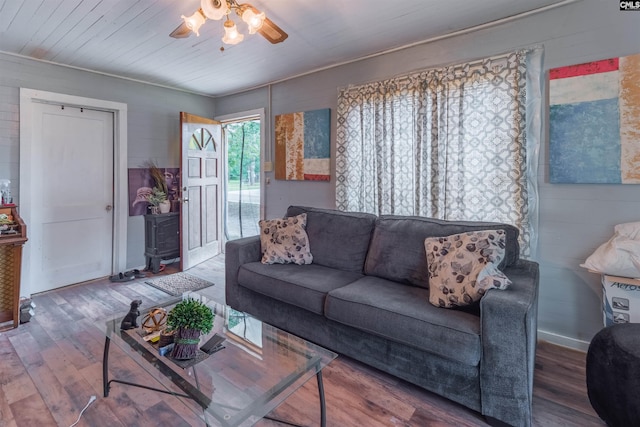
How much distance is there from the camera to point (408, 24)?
2648 mm

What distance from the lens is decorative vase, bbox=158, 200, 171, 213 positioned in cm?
432

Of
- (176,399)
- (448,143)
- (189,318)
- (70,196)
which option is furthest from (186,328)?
(70,196)

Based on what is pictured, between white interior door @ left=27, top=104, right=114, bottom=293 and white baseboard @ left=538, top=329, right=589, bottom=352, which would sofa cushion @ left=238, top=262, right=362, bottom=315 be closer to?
white baseboard @ left=538, top=329, right=589, bottom=352

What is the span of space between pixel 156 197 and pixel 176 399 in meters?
3.06

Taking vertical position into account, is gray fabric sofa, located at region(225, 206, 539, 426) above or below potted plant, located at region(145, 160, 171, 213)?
below

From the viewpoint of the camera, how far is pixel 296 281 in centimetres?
244

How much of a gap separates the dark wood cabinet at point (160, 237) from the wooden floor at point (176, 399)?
66.9 inches

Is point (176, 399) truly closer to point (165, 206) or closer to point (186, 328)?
point (186, 328)

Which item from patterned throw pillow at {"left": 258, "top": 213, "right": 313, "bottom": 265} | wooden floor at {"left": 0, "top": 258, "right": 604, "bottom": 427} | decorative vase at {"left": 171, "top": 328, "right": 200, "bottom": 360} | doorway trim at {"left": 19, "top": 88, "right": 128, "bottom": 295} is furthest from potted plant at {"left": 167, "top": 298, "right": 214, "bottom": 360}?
doorway trim at {"left": 19, "top": 88, "right": 128, "bottom": 295}

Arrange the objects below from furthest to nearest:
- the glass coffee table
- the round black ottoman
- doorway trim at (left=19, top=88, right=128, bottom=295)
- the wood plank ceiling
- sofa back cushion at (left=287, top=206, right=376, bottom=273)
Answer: doorway trim at (left=19, top=88, right=128, bottom=295), sofa back cushion at (left=287, top=206, right=376, bottom=273), the wood plank ceiling, the round black ottoman, the glass coffee table

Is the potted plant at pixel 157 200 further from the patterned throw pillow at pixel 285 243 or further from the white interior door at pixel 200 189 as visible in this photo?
the patterned throw pillow at pixel 285 243

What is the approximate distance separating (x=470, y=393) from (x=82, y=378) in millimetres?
2311

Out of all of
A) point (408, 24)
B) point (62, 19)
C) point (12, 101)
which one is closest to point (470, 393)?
point (408, 24)

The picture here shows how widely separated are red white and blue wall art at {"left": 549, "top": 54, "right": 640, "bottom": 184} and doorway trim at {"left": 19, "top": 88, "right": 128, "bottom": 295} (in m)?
4.44
